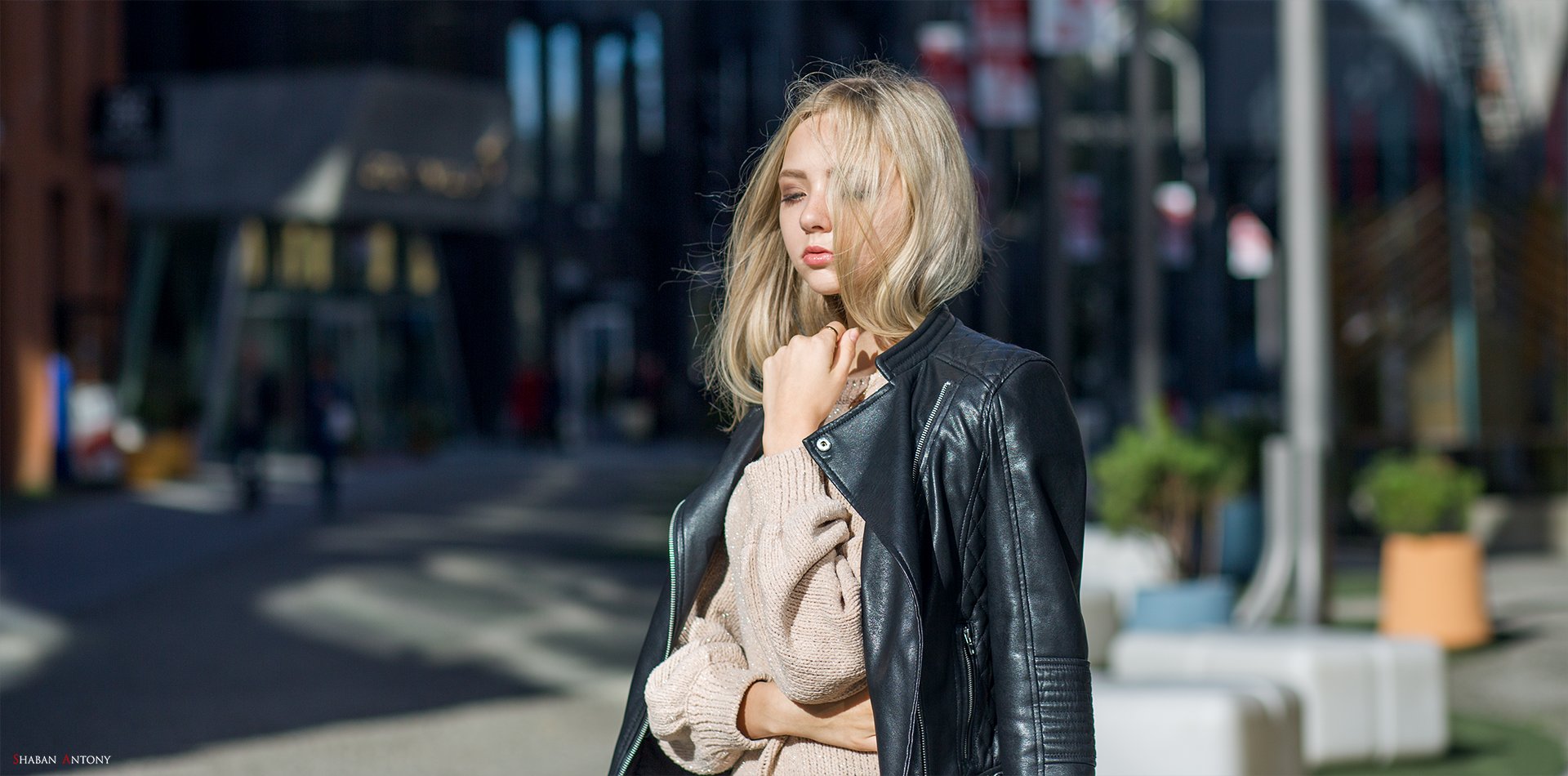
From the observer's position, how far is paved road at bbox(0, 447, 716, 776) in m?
7.97

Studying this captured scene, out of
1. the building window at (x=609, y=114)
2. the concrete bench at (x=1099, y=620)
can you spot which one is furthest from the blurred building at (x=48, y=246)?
the concrete bench at (x=1099, y=620)

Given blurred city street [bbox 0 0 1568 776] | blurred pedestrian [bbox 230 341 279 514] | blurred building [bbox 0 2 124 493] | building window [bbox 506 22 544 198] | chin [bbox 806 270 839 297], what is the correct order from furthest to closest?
1. building window [bbox 506 22 544 198]
2. blurred building [bbox 0 2 124 493]
3. blurred pedestrian [bbox 230 341 279 514]
4. blurred city street [bbox 0 0 1568 776]
5. chin [bbox 806 270 839 297]

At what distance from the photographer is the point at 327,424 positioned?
22172 mm

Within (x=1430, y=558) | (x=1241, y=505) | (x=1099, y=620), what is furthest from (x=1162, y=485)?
(x=1241, y=505)

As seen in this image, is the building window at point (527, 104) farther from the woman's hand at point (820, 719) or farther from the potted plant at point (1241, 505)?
the woman's hand at point (820, 719)

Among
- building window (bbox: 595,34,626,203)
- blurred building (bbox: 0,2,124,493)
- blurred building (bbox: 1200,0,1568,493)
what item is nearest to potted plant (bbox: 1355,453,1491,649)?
blurred building (bbox: 1200,0,1568,493)

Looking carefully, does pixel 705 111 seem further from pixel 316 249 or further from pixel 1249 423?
pixel 1249 423

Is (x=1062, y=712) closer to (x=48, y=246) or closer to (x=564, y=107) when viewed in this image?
(x=48, y=246)

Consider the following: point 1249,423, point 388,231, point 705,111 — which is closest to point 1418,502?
point 1249,423

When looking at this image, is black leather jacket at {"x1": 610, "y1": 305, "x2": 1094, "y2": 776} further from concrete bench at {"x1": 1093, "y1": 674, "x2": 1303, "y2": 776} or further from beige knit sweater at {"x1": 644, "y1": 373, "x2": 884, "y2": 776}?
concrete bench at {"x1": 1093, "y1": 674, "x2": 1303, "y2": 776}

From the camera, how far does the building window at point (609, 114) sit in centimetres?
4431

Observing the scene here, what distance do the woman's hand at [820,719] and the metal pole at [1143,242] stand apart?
12.9 meters

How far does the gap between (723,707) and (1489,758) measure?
6.19 metres

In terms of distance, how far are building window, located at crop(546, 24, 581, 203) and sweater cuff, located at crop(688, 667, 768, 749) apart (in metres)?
42.3
